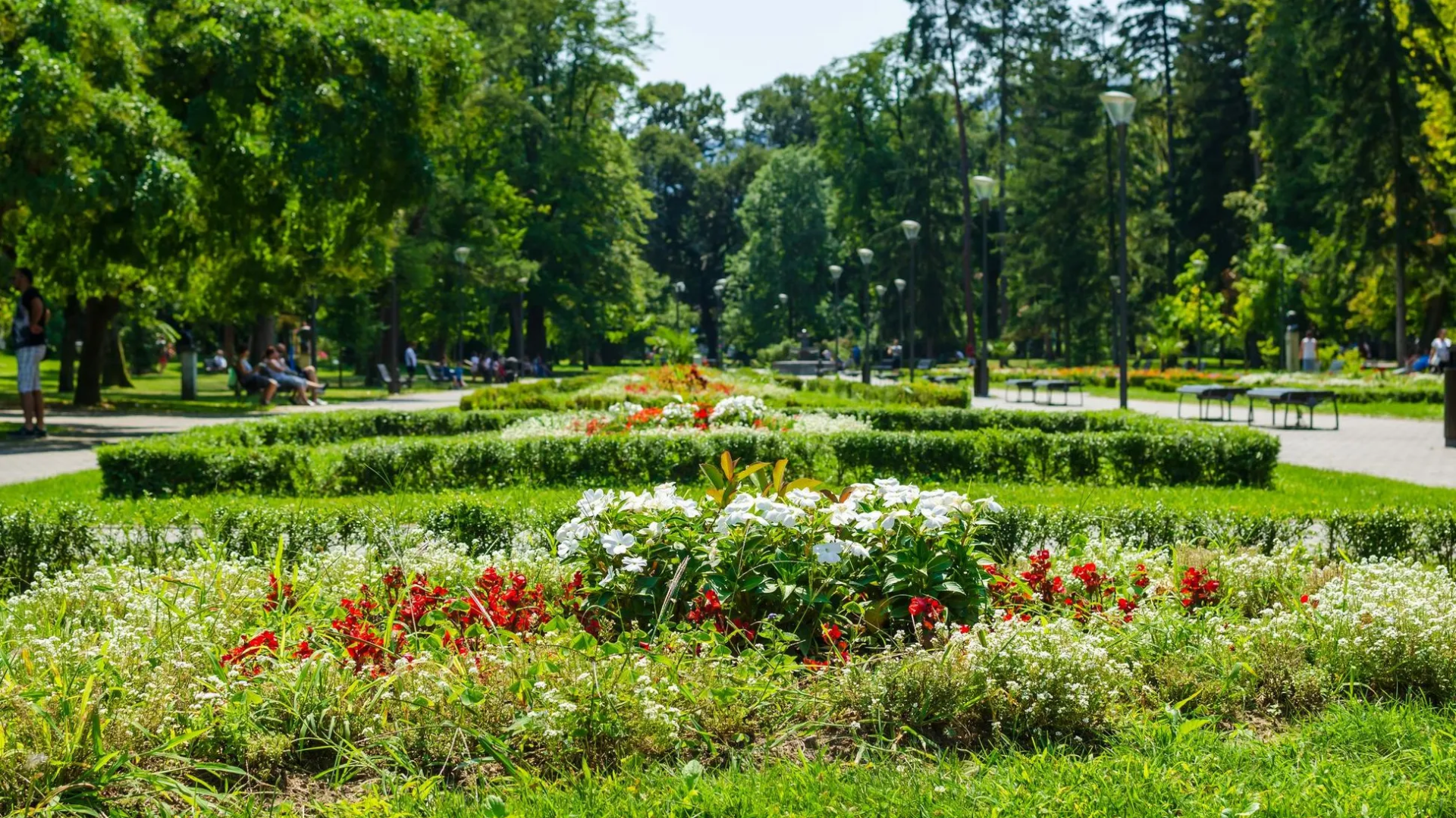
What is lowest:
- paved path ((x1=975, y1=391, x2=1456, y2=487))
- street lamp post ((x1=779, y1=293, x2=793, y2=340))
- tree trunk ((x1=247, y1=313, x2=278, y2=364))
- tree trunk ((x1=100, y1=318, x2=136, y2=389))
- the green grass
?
paved path ((x1=975, y1=391, x2=1456, y2=487))

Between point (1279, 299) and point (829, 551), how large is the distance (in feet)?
143

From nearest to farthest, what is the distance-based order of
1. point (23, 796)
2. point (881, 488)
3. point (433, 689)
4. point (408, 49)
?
point (23, 796) < point (433, 689) < point (881, 488) < point (408, 49)

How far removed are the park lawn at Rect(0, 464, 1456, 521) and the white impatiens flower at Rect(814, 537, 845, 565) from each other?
Result: 3.12 metres

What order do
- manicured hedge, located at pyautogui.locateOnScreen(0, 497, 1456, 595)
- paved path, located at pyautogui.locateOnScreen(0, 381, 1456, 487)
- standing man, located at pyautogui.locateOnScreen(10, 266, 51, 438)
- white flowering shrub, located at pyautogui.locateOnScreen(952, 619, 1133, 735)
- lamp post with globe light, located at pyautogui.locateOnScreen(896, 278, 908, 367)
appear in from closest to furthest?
white flowering shrub, located at pyautogui.locateOnScreen(952, 619, 1133, 735) → manicured hedge, located at pyautogui.locateOnScreen(0, 497, 1456, 595) → paved path, located at pyautogui.locateOnScreen(0, 381, 1456, 487) → standing man, located at pyautogui.locateOnScreen(10, 266, 51, 438) → lamp post with globe light, located at pyautogui.locateOnScreen(896, 278, 908, 367)

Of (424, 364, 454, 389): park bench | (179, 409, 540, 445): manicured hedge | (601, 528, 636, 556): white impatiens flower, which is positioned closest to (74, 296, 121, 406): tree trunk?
(179, 409, 540, 445): manicured hedge

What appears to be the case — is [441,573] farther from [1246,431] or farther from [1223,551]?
Answer: [1246,431]

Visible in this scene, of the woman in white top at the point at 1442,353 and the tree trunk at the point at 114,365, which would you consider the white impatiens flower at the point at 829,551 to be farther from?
the tree trunk at the point at 114,365

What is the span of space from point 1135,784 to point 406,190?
17.9 metres

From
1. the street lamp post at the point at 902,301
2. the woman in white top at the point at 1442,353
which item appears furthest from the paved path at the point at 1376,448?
the street lamp post at the point at 902,301

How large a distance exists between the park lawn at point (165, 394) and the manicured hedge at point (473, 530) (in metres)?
17.0

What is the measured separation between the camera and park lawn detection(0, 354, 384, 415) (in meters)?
24.1

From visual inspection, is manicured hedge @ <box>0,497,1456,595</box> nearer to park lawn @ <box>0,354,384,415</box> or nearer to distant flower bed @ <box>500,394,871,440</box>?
distant flower bed @ <box>500,394,871,440</box>

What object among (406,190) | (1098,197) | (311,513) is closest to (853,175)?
(1098,197)

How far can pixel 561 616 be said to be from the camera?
4816 millimetres
